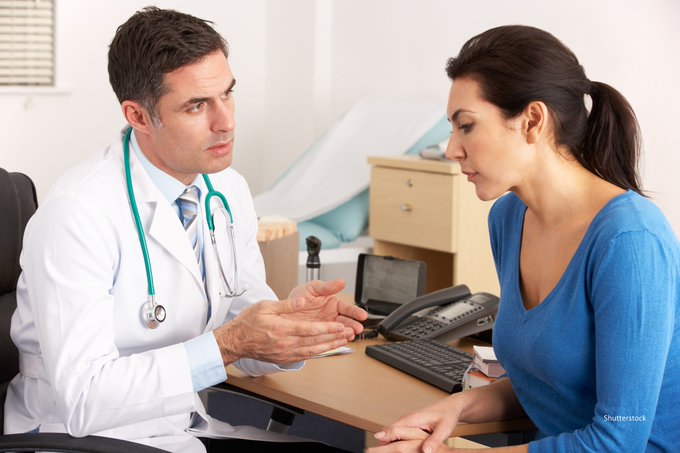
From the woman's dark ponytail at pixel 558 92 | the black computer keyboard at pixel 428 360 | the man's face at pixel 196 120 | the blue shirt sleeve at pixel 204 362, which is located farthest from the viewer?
the black computer keyboard at pixel 428 360

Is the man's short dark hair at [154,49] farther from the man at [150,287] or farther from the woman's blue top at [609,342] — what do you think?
the woman's blue top at [609,342]

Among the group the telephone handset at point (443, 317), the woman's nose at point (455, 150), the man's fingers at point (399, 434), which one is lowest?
the man's fingers at point (399, 434)

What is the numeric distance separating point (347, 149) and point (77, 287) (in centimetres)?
314

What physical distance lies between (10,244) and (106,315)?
456 mm

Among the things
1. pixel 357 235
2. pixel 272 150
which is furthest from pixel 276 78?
pixel 357 235

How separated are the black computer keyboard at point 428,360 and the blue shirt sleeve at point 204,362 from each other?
0.47 metres

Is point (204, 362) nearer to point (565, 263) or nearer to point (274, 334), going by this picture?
point (274, 334)

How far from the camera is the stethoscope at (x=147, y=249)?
1.84 metres

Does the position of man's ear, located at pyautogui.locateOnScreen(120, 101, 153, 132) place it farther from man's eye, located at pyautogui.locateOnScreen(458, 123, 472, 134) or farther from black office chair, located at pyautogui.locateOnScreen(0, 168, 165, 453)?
man's eye, located at pyautogui.locateOnScreen(458, 123, 472, 134)

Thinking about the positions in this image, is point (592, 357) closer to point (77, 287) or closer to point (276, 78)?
point (77, 287)

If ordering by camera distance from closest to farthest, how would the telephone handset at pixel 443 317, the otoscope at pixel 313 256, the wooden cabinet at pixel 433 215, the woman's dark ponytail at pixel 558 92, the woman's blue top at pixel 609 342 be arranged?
the woman's blue top at pixel 609 342 → the woman's dark ponytail at pixel 558 92 → the telephone handset at pixel 443 317 → the otoscope at pixel 313 256 → the wooden cabinet at pixel 433 215

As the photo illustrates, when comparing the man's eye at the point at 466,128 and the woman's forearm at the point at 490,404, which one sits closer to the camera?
the man's eye at the point at 466,128

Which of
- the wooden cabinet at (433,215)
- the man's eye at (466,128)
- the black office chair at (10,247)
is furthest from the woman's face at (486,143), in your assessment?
the wooden cabinet at (433,215)

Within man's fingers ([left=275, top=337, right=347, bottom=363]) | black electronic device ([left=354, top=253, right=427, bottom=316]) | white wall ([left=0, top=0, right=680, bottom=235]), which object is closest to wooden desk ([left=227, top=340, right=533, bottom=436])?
man's fingers ([left=275, top=337, right=347, bottom=363])
